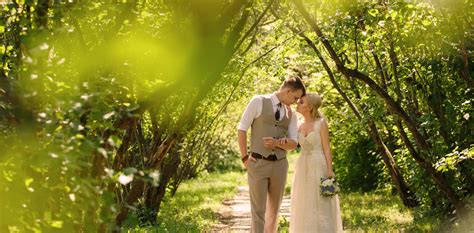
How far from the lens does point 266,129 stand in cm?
963

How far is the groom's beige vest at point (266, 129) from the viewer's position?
959 centimetres

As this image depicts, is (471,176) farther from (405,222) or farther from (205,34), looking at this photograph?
(205,34)

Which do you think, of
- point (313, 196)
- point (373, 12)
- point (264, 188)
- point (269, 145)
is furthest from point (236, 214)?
point (269, 145)

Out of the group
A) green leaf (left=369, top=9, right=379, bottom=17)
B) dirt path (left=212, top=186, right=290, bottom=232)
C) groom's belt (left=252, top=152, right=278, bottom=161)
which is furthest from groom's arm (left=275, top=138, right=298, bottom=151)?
dirt path (left=212, top=186, right=290, bottom=232)

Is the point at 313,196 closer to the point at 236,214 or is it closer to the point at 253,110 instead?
the point at 253,110

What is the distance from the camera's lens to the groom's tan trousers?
31.2 feet

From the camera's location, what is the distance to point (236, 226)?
54.4 ft

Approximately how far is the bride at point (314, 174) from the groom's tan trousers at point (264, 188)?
3.85 feet

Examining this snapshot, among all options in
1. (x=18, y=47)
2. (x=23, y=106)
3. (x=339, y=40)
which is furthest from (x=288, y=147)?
(x=23, y=106)

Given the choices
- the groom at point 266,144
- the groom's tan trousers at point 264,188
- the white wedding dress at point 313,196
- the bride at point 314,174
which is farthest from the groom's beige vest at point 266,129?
the white wedding dress at point 313,196

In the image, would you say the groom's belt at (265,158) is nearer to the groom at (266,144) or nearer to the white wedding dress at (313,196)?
the groom at (266,144)

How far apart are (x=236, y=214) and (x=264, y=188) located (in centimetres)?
1128

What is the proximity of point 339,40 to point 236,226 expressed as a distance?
6.07 meters

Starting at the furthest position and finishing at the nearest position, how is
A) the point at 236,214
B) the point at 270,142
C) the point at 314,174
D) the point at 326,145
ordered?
the point at 236,214 < the point at 314,174 < the point at 326,145 < the point at 270,142
